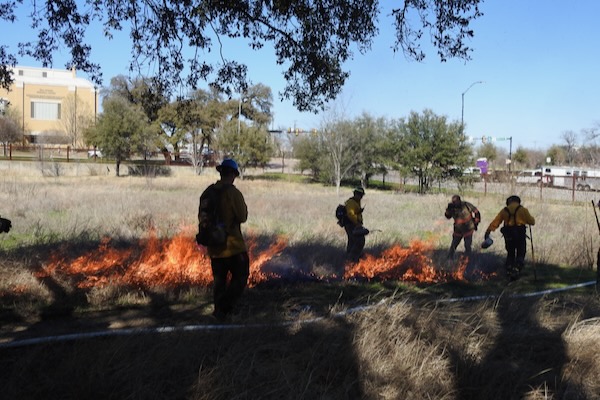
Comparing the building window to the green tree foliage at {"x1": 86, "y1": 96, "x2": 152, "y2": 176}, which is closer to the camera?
the green tree foliage at {"x1": 86, "y1": 96, "x2": 152, "y2": 176}

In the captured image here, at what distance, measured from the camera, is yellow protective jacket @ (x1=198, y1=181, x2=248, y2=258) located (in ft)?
16.4

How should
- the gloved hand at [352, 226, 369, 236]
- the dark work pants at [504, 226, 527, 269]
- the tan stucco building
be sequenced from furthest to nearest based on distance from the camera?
1. the tan stucco building
2. the dark work pants at [504, 226, 527, 269]
3. the gloved hand at [352, 226, 369, 236]

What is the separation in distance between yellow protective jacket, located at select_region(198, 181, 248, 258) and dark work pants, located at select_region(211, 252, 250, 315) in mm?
86

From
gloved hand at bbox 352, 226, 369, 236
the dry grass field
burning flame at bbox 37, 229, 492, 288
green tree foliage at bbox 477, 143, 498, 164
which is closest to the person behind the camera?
the dry grass field

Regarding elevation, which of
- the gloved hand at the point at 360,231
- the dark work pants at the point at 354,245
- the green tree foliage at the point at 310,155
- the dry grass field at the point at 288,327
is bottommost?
the dry grass field at the point at 288,327

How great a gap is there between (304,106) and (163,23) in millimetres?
2317

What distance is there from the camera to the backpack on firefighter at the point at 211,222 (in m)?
4.85

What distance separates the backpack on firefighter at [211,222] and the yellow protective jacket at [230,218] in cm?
5

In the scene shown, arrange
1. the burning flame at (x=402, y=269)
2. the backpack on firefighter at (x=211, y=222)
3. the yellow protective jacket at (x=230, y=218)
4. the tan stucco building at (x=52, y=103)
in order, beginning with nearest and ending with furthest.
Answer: the backpack on firefighter at (x=211, y=222)
the yellow protective jacket at (x=230, y=218)
the burning flame at (x=402, y=269)
the tan stucco building at (x=52, y=103)

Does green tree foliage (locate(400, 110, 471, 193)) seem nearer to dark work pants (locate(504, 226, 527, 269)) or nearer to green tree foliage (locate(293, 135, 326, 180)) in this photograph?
green tree foliage (locate(293, 135, 326, 180))

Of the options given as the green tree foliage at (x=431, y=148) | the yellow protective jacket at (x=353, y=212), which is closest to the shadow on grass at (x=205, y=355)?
the yellow protective jacket at (x=353, y=212)

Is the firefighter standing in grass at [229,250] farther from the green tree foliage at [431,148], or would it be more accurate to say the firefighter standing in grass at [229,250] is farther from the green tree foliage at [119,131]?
the green tree foliage at [119,131]

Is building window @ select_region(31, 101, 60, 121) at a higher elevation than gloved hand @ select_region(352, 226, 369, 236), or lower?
higher

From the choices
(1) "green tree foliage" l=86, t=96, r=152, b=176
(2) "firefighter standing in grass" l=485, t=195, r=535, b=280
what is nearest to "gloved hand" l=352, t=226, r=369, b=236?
(2) "firefighter standing in grass" l=485, t=195, r=535, b=280
